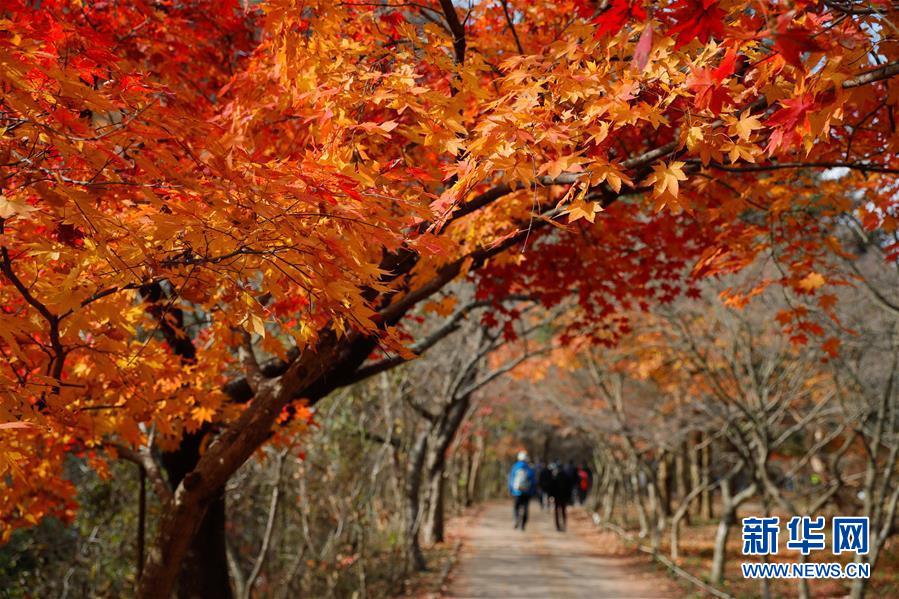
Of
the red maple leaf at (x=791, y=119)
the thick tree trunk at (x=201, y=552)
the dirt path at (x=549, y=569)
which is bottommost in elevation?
the dirt path at (x=549, y=569)

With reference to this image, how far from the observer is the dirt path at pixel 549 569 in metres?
10.4

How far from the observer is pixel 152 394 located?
412 centimetres

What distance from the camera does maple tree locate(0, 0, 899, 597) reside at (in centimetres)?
237

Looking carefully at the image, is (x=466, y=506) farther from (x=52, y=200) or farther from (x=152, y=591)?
(x=52, y=200)

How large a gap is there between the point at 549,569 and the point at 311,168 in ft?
36.7

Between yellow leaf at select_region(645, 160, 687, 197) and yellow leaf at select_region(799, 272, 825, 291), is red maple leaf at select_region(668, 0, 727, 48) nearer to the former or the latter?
yellow leaf at select_region(645, 160, 687, 197)

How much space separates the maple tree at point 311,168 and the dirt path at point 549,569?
22.5 ft

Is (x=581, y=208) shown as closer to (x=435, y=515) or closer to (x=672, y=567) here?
(x=672, y=567)

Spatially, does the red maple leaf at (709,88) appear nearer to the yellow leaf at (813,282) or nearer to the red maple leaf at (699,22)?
the red maple leaf at (699,22)

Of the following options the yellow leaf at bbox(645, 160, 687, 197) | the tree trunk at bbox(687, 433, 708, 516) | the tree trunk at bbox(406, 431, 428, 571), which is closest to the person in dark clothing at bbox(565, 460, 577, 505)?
the tree trunk at bbox(687, 433, 708, 516)

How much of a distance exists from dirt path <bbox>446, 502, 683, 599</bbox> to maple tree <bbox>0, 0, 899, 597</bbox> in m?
6.86

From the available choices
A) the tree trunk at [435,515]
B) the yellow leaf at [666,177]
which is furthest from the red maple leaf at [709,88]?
the tree trunk at [435,515]

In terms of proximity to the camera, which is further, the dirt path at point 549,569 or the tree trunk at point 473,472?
the tree trunk at point 473,472

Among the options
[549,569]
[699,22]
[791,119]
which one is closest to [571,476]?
[549,569]
